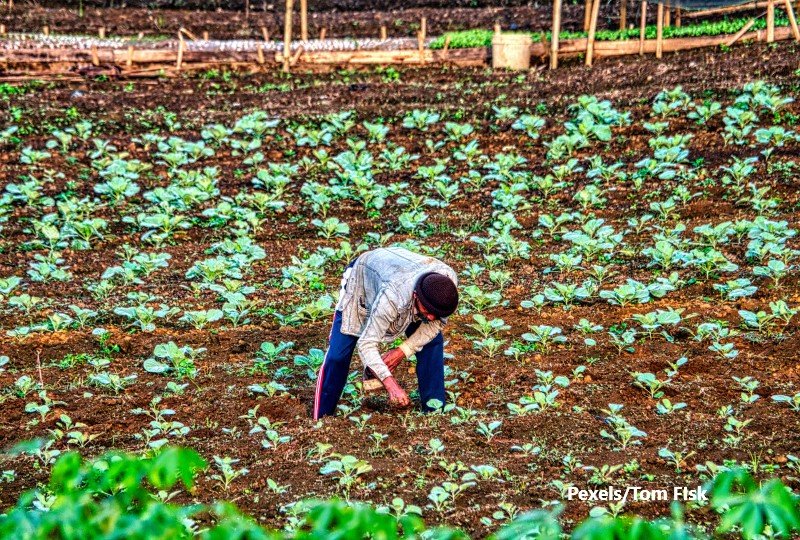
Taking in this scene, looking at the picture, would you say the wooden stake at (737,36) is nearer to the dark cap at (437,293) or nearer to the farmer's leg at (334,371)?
the farmer's leg at (334,371)

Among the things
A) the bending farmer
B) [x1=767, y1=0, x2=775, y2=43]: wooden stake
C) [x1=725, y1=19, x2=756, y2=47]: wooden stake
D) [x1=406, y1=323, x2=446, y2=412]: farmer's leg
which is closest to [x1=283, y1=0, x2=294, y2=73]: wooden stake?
[x1=725, y1=19, x2=756, y2=47]: wooden stake

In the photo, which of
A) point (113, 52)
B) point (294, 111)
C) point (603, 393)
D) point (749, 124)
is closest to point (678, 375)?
point (603, 393)

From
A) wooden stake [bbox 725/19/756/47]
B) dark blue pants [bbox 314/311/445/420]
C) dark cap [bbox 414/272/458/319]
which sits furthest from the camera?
wooden stake [bbox 725/19/756/47]

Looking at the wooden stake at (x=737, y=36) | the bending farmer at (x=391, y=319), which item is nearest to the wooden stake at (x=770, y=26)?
the wooden stake at (x=737, y=36)

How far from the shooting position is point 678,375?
19.5 feet

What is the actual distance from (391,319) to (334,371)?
1.73ft

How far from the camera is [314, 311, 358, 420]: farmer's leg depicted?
5223 mm

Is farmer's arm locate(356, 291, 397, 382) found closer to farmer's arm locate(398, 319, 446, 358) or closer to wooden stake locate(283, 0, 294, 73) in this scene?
farmer's arm locate(398, 319, 446, 358)

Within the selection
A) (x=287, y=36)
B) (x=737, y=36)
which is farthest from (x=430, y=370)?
(x=737, y=36)

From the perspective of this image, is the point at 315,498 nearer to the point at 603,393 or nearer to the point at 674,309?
the point at 603,393

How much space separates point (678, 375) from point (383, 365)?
194 cm

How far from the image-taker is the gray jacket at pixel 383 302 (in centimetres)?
490

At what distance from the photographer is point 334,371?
5.27 metres

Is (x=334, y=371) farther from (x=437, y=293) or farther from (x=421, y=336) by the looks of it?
(x=437, y=293)
